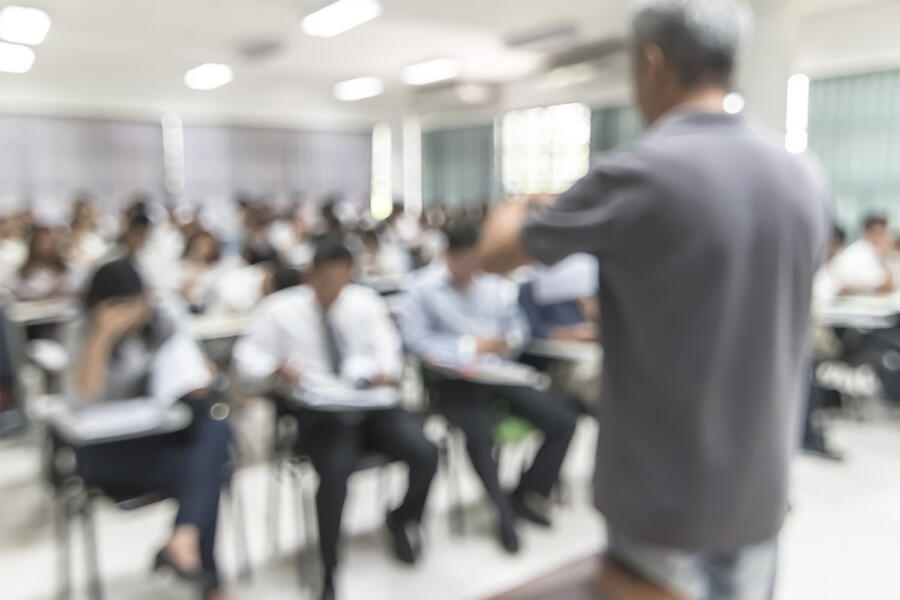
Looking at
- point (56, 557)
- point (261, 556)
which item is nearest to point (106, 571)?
point (56, 557)

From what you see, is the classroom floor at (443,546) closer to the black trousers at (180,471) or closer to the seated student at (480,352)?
the seated student at (480,352)

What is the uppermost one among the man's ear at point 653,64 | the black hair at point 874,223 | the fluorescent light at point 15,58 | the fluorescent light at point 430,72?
the fluorescent light at point 430,72

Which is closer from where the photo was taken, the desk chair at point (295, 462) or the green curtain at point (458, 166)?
the desk chair at point (295, 462)

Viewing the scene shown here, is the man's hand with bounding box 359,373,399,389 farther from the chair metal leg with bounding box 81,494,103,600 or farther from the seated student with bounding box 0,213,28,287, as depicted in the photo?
the seated student with bounding box 0,213,28,287

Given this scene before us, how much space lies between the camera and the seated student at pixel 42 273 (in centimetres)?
466

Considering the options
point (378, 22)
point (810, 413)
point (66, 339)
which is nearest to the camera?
point (66, 339)

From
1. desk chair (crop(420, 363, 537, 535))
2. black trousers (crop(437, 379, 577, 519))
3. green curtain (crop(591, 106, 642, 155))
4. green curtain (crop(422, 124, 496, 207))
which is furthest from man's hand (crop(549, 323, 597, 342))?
green curtain (crop(422, 124, 496, 207))

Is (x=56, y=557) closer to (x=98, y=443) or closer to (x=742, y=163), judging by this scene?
(x=98, y=443)

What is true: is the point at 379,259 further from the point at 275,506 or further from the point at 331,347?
the point at 331,347

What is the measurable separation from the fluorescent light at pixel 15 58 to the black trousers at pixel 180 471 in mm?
6860

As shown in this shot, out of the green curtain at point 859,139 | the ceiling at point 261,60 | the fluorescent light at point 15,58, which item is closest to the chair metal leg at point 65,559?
the ceiling at point 261,60

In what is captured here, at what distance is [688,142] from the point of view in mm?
1021

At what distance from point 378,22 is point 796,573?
19.1 ft

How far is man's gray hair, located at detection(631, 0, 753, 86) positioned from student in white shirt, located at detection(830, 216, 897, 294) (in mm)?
4628
